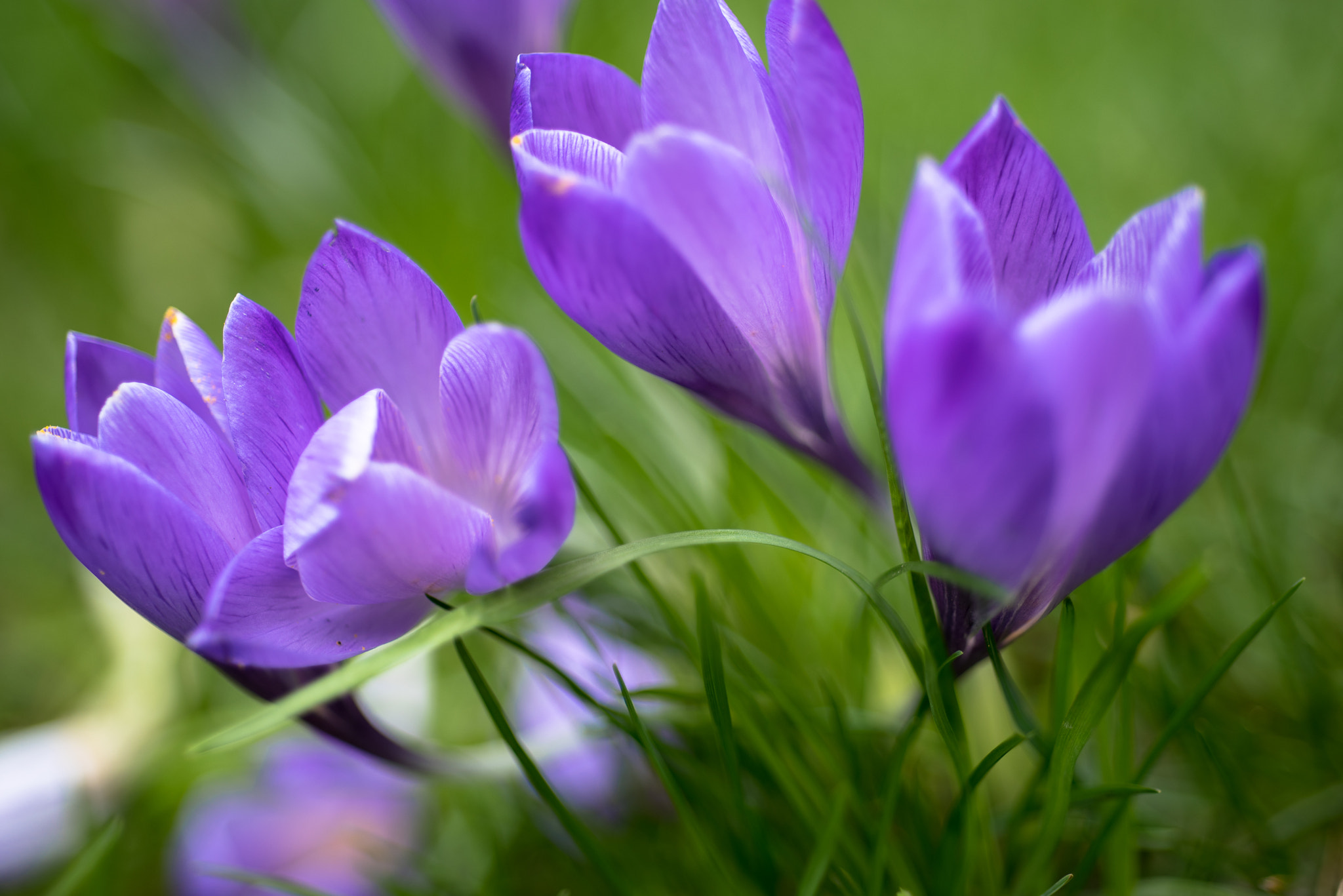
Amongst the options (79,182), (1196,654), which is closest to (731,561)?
(1196,654)

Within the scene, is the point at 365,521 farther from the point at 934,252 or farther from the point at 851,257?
the point at 851,257

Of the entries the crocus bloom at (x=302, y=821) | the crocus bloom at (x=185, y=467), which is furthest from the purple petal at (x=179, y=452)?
A: the crocus bloom at (x=302, y=821)

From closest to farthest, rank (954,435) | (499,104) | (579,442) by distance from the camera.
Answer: (954,435)
(499,104)
(579,442)

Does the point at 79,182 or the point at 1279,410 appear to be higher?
the point at 79,182

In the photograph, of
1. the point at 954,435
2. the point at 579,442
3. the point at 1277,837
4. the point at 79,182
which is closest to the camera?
the point at 954,435

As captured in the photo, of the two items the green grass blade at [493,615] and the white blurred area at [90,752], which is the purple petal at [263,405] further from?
the white blurred area at [90,752]

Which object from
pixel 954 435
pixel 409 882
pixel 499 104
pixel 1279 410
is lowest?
pixel 409 882

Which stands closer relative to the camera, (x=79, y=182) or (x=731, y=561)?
(x=731, y=561)

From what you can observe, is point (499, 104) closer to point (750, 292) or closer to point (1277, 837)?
point (750, 292)
